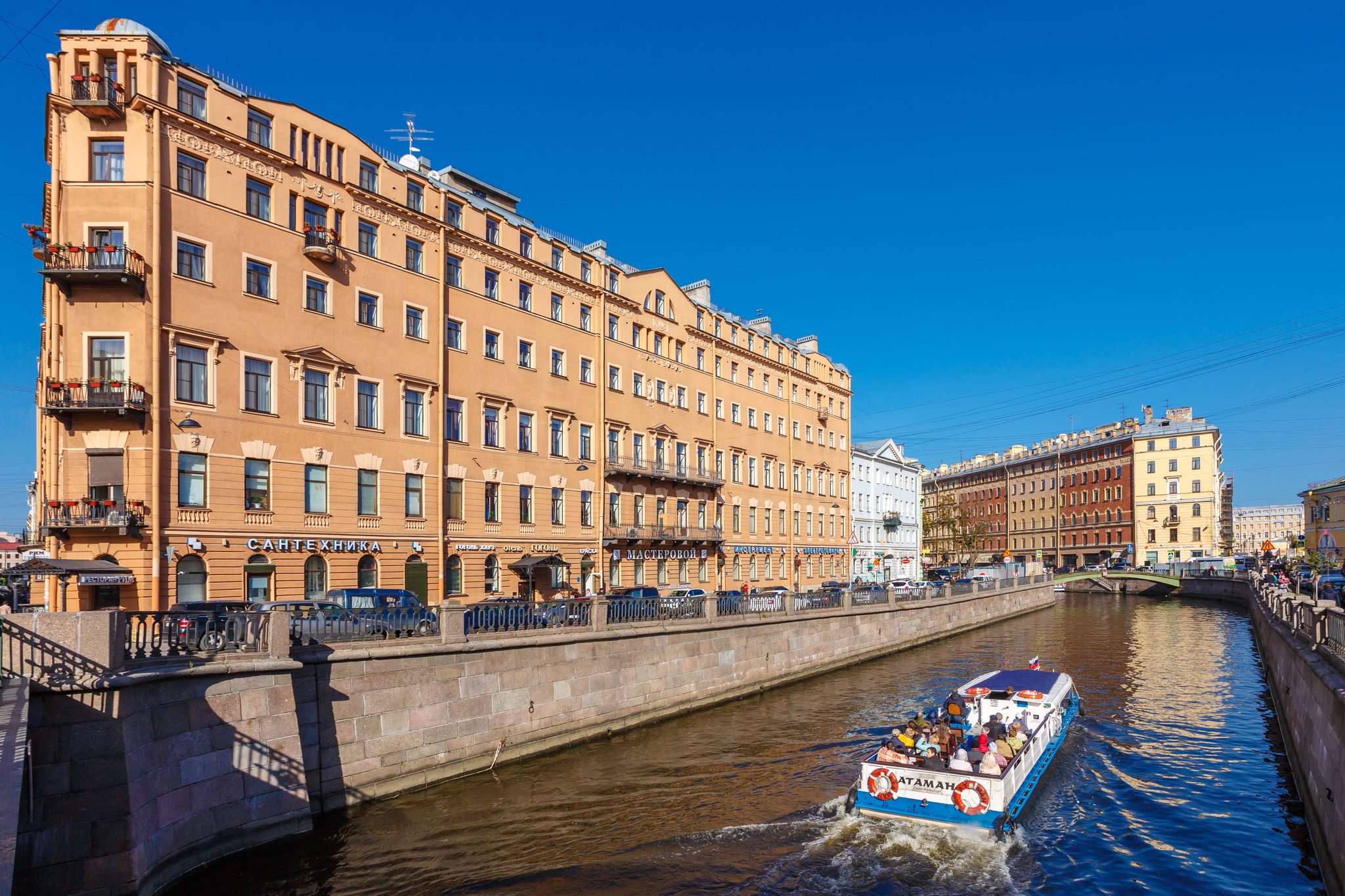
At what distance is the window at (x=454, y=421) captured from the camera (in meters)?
33.5

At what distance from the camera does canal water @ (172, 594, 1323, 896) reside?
13.3 meters

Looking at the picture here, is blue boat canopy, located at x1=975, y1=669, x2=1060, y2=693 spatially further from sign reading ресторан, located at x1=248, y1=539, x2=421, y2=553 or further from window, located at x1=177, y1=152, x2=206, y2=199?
window, located at x1=177, y1=152, x2=206, y2=199

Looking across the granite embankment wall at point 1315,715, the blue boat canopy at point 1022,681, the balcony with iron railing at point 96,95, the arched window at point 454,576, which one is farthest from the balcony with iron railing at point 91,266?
the granite embankment wall at point 1315,715

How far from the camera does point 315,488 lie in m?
28.9

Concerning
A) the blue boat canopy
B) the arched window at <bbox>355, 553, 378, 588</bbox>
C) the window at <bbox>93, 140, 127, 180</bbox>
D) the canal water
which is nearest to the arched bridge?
the canal water

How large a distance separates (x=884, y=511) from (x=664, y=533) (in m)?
37.7

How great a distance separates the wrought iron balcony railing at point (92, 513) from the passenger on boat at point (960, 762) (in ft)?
74.7

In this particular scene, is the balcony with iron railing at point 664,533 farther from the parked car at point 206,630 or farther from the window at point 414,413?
the parked car at point 206,630

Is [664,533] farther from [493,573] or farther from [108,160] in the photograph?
[108,160]

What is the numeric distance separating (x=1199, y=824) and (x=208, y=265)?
99.3 ft

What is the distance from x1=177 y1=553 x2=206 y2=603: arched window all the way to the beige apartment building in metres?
0.08

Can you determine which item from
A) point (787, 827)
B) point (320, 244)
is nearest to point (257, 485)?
point (320, 244)

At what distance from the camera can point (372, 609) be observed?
57.7ft

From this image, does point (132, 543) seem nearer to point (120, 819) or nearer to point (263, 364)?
point (263, 364)
